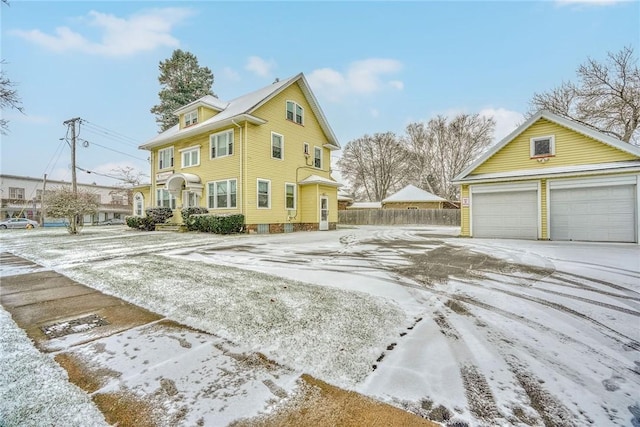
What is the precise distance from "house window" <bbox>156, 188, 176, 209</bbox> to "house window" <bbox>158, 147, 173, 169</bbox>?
5.42 feet

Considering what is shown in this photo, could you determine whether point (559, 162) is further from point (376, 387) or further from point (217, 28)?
point (217, 28)

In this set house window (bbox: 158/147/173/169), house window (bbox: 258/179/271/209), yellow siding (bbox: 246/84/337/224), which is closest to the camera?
yellow siding (bbox: 246/84/337/224)

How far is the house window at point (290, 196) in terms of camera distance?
1606 cm

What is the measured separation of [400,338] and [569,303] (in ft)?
8.81

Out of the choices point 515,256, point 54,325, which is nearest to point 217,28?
point 54,325

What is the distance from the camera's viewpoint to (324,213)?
57.0 ft

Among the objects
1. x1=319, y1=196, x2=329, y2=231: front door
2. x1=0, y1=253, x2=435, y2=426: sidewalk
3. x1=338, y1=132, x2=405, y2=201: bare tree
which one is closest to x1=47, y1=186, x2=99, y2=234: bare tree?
x1=319, y1=196, x2=329, y2=231: front door

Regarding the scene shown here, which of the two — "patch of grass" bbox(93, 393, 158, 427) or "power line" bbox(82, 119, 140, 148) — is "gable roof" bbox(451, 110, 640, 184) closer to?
"patch of grass" bbox(93, 393, 158, 427)

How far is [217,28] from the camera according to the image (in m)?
13.3

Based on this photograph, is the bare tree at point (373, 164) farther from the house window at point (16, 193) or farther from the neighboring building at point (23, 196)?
the house window at point (16, 193)

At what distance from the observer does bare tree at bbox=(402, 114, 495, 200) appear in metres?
31.5

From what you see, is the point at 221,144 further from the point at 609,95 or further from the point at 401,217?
the point at 609,95

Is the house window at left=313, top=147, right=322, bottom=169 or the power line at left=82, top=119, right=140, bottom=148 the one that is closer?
the house window at left=313, top=147, right=322, bottom=169

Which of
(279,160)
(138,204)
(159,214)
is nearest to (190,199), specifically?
(159,214)
